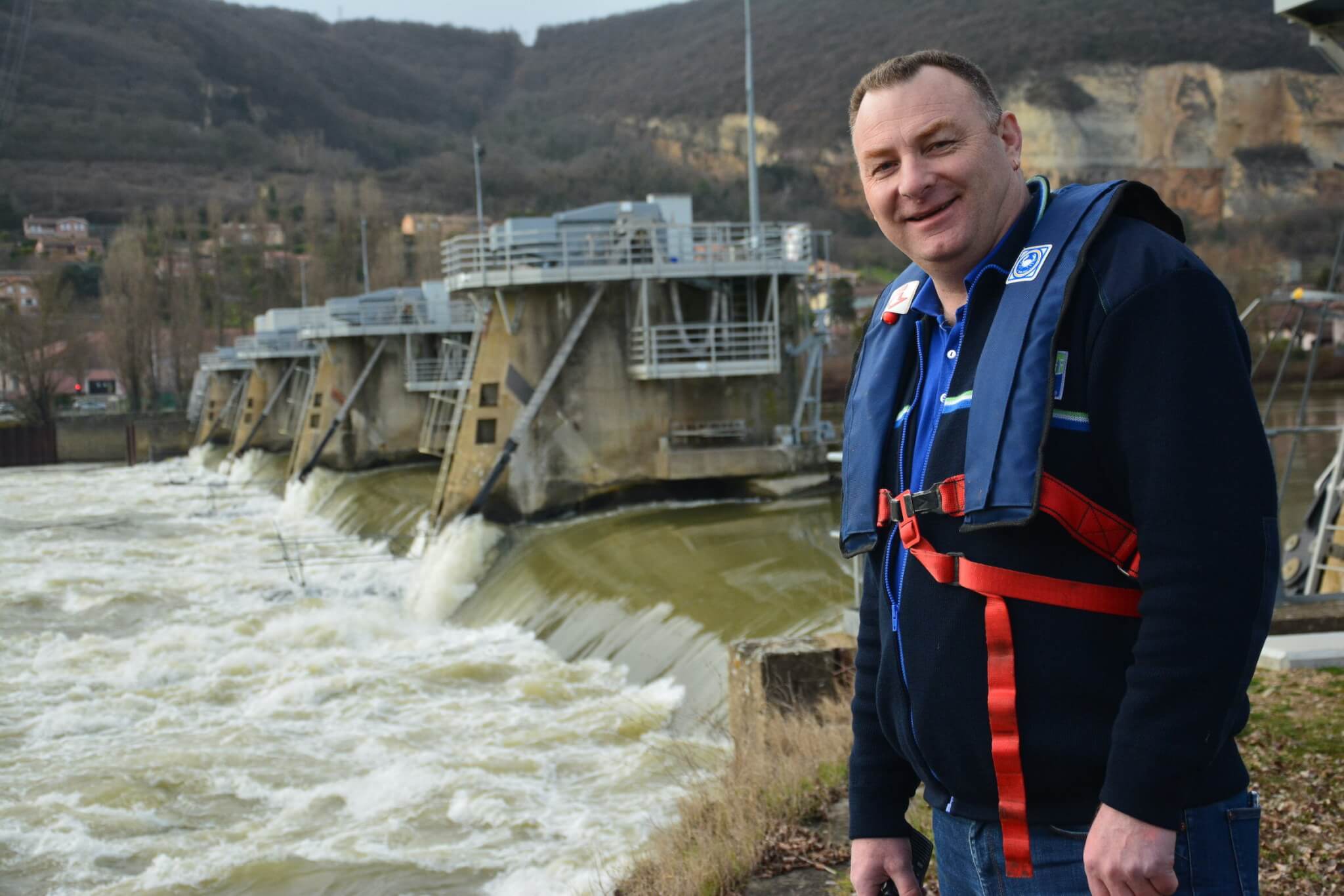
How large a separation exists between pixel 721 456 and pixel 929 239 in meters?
20.0

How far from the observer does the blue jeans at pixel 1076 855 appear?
82.0 inches

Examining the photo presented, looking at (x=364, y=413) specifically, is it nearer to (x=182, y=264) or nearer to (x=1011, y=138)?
(x=1011, y=138)

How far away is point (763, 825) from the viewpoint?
6.06 metres

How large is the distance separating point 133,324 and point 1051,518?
81.0m

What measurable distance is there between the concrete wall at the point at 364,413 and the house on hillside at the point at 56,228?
87.8 m

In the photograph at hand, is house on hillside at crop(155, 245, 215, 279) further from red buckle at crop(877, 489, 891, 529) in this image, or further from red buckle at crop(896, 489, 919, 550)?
red buckle at crop(896, 489, 919, 550)

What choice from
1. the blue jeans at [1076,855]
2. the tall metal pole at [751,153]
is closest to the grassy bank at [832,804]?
the blue jeans at [1076,855]

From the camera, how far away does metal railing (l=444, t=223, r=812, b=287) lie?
22.4m

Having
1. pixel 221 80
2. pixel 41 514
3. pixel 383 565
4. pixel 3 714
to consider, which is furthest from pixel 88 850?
pixel 221 80

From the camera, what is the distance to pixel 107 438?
212 feet

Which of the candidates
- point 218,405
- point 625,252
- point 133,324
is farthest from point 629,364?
point 133,324

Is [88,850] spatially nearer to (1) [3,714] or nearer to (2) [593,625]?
(1) [3,714]

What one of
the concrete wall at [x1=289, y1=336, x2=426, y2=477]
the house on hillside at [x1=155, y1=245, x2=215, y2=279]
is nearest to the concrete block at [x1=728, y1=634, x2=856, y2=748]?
the concrete wall at [x1=289, y1=336, x2=426, y2=477]

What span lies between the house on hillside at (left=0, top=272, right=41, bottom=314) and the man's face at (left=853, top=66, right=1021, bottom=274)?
3088 inches
